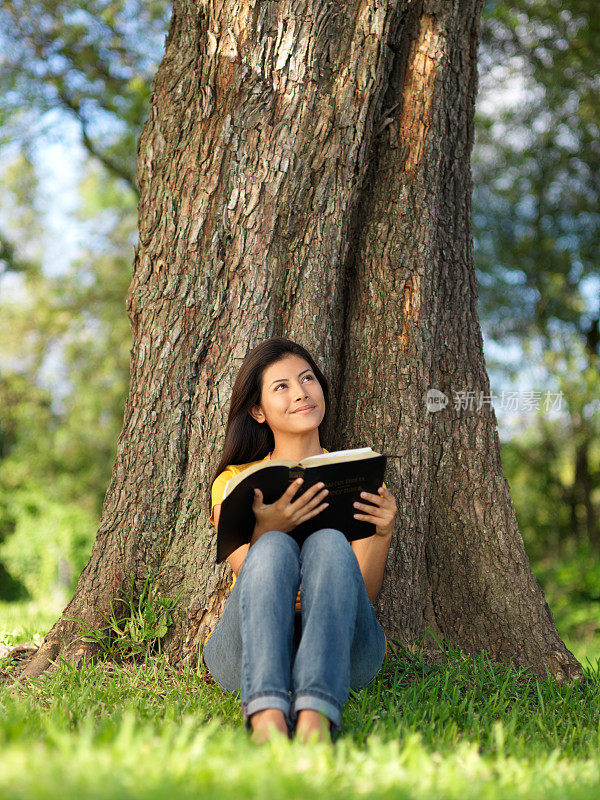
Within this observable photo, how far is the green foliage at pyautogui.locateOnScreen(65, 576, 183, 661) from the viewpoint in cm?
303

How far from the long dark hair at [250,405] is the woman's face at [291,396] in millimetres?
40

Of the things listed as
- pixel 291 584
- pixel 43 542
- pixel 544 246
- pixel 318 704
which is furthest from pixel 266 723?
pixel 43 542

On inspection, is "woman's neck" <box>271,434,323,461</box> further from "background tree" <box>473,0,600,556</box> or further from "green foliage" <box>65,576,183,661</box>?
"background tree" <box>473,0,600,556</box>

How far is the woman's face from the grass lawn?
1.07 m

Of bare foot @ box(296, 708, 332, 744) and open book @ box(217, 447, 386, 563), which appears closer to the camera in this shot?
bare foot @ box(296, 708, 332, 744)

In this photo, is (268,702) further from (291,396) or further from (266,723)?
(291,396)

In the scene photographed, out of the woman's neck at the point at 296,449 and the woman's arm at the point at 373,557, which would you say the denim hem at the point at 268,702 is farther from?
the woman's neck at the point at 296,449

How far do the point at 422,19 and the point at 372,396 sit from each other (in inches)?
78.6

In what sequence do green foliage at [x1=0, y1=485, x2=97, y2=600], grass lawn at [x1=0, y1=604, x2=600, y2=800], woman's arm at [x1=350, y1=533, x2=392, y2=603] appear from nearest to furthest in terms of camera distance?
grass lawn at [x1=0, y1=604, x2=600, y2=800]
woman's arm at [x1=350, y1=533, x2=392, y2=603]
green foliage at [x1=0, y1=485, x2=97, y2=600]

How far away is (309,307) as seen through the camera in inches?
131

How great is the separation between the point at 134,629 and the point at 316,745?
56.6 inches

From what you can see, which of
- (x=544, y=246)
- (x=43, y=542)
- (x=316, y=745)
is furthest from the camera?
(x=43, y=542)

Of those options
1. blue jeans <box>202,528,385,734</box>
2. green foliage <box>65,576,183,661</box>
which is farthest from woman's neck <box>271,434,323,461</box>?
green foliage <box>65,576,183,661</box>

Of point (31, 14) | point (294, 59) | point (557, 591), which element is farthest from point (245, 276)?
point (557, 591)
